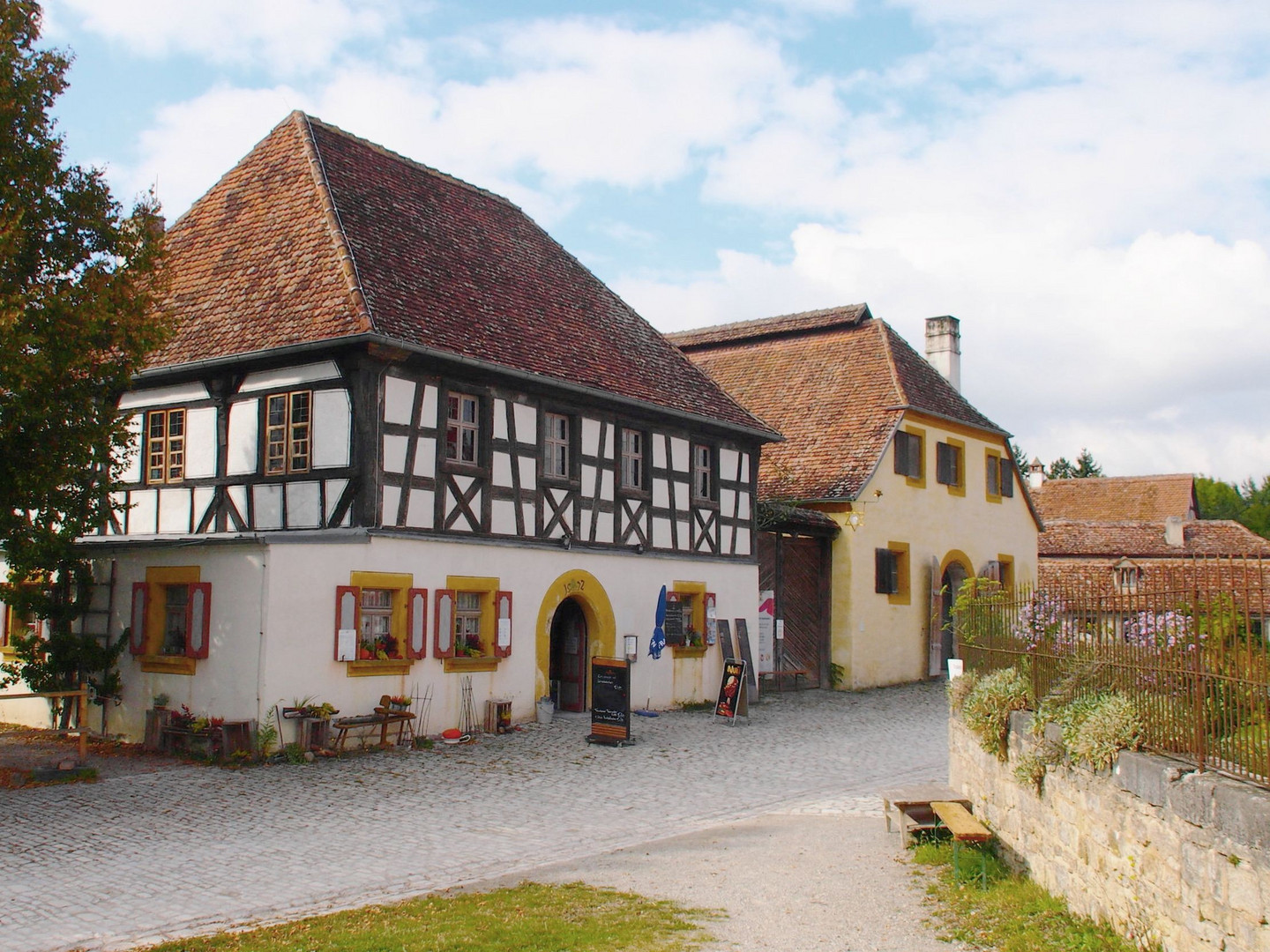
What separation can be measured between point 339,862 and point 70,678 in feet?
26.7

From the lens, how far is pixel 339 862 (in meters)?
9.42

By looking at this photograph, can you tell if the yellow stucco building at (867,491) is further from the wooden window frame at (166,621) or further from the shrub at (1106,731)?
the shrub at (1106,731)

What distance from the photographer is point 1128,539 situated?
4025 centimetres

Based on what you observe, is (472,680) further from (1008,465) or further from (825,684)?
(1008,465)

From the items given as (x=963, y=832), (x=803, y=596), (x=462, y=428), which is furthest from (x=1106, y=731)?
(x=803, y=596)

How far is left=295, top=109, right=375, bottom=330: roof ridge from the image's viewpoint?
15773 millimetres

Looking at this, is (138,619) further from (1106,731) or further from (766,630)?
(766,630)

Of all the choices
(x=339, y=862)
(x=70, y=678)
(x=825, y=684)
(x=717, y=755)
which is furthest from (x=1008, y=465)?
(x=339, y=862)

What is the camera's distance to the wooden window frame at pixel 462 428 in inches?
664

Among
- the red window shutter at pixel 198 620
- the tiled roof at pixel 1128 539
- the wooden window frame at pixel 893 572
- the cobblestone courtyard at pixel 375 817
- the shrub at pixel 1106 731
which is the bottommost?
the cobblestone courtyard at pixel 375 817

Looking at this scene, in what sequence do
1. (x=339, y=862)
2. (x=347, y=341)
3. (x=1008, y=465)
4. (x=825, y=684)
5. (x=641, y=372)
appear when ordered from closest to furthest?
(x=339, y=862) → (x=347, y=341) → (x=641, y=372) → (x=825, y=684) → (x=1008, y=465)

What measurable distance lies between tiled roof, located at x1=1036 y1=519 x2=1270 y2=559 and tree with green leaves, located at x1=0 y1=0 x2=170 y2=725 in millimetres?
32709

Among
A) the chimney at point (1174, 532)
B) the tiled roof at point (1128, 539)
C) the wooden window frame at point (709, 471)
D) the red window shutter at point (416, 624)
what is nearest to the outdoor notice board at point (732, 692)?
the wooden window frame at point (709, 471)

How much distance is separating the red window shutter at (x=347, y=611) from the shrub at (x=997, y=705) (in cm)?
775
